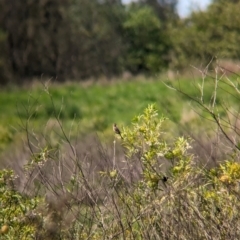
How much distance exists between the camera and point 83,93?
65.6 feet

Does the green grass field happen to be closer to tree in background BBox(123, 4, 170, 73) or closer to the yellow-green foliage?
the yellow-green foliage

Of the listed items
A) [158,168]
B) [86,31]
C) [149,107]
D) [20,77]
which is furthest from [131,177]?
[86,31]

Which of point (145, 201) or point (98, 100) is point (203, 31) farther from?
point (145, 201)

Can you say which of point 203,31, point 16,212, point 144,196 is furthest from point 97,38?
point 144,196

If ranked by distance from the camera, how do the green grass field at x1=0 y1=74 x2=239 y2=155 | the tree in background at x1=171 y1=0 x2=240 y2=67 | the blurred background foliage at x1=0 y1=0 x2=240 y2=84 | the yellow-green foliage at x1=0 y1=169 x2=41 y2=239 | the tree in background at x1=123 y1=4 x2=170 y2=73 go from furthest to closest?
the tree in background at x1=123 y1=4 x2=170 y2=73 → the tree in background at x1=171 y1=0 x2=240 y2=67 → the blurred background foliage at x1=0 y1=0 x2=240 y2=84 → the green grass field at x1=0 y1=74 x2=239 y2=155 → the yellow-green foliage at x1=0 y1=169 x2=41 y2=239

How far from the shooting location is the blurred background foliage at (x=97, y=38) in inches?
1061

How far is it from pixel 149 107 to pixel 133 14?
40.8 metres

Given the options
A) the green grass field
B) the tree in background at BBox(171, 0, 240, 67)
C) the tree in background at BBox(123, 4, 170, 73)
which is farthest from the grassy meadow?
the tree in background at BBox(123, 4, 170, 73)

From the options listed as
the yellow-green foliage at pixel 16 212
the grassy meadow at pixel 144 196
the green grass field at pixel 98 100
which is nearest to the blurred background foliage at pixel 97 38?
the green grass field at pixel 98 100

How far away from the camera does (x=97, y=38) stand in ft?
104

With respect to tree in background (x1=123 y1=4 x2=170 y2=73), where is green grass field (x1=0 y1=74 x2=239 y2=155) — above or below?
above

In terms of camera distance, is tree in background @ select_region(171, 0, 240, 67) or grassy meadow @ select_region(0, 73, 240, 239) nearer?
grassy meadow @ select_region(0, 73, 240, 239)

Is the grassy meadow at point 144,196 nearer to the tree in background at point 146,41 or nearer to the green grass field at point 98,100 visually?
the green grass field at point 98,100

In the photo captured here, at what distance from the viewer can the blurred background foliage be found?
2696cm
